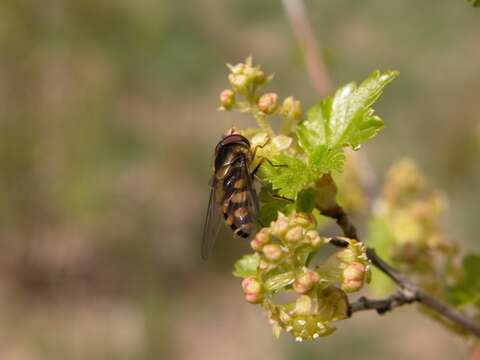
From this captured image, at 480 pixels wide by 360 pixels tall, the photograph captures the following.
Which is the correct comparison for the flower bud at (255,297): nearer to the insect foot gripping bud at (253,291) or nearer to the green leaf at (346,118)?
the insect foot gripping bud at (253,291)

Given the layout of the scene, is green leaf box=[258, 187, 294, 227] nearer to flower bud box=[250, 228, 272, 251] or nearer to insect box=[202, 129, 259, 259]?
insect box=[202, 129, 259, 259]

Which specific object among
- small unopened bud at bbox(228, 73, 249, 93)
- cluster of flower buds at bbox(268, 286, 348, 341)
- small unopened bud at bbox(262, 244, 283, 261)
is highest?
small unopened bud at bbox(228, 73, 249, 93)

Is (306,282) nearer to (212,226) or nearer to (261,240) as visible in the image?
(261,240)

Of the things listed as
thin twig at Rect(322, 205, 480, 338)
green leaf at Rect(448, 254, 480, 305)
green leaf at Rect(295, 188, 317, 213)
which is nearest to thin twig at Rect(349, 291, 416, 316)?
thin twig at Rect(322, 205, 480, 338)

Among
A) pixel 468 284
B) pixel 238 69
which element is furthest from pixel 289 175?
pixel 468 284

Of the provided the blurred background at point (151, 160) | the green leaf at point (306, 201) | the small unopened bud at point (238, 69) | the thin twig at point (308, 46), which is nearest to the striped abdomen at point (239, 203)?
the green leaf at point (306, 201)

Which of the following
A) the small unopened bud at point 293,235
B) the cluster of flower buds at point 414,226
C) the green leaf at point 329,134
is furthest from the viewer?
the cluster of flower buds at point 414,226

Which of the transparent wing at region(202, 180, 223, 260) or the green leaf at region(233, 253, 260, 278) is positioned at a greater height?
the transparent wing at region(202, 180, 223, 260)
